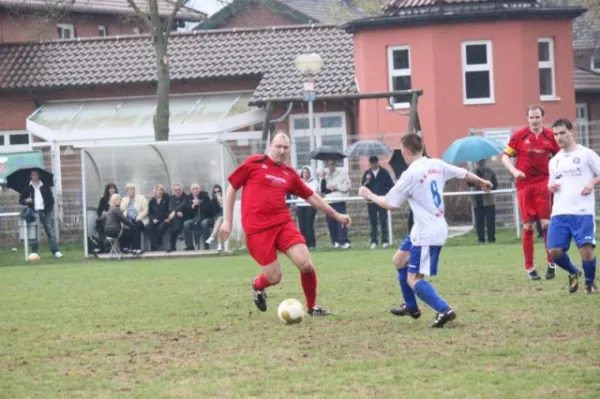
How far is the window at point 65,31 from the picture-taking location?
2051 inches

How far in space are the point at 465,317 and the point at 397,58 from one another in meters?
27.2

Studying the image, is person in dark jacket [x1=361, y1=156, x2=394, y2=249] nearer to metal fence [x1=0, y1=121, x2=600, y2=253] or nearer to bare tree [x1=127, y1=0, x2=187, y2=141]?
metal fence [x1=0, y1=121, x2=600, y2=253]

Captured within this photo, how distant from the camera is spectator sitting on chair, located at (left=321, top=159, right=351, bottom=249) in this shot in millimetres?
26391

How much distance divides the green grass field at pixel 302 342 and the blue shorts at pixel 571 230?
0.56 metres

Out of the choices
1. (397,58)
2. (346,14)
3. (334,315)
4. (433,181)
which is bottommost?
(334,315)

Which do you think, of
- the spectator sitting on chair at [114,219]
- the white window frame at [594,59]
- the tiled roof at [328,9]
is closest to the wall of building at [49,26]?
the tiled roof at [328,9]

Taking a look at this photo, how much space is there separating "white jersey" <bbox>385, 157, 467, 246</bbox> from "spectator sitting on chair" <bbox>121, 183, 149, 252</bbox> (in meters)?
16.4

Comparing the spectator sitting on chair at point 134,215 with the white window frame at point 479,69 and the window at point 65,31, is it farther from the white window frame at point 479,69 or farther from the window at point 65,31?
the window at point 65,31

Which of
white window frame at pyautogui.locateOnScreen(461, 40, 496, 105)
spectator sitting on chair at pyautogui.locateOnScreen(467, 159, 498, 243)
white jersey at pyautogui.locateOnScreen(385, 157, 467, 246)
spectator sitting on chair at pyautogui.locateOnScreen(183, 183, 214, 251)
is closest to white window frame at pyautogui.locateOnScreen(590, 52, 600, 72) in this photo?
white window frame at pyautogui.locateOnScreen(461, 40, 496, 105)

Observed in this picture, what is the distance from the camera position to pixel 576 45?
187ft

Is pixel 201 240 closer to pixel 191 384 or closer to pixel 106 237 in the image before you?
pixel 106 237

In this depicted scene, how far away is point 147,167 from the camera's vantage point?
92.7ft

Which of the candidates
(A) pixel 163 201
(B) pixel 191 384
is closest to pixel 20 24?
(A) pixel 163 201

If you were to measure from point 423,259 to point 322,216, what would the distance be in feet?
54.5
